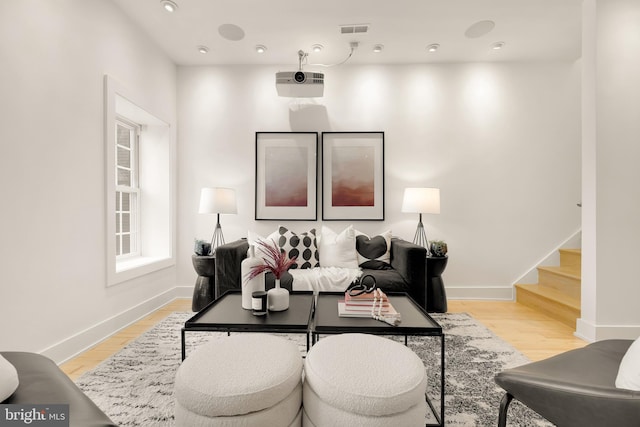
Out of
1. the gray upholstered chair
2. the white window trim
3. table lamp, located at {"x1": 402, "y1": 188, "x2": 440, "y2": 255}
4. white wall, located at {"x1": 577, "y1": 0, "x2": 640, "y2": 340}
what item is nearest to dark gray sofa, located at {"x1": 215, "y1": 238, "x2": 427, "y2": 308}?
table lamp, located at {"x1": 402, "y1": 188, "x2": 440, "y2": 255}

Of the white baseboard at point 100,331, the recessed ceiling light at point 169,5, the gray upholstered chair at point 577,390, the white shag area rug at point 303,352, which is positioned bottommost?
the white shag area rug at point 303,352

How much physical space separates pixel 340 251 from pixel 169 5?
2.79 metres

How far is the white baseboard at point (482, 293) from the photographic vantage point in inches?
149

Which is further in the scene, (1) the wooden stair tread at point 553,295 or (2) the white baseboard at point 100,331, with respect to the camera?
(1) the wooden stair tread at point 553,295

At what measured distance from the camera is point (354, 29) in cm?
314

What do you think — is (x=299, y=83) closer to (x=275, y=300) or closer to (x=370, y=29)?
(x=370, y=29)

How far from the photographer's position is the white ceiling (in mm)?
2816

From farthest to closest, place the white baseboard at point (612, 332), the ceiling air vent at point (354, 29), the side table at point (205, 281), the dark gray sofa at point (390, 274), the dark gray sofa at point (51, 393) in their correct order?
1. the side table at point (205, 281)
2. the ceiling air vent at point (354, 29)
3. the dark gray sofa at point (390, 274)
4. the white baseboard at point (612, 332)
5. the dark gray sofa at point (51, 393)

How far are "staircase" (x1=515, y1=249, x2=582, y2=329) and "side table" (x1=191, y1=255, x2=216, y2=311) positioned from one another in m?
3.44

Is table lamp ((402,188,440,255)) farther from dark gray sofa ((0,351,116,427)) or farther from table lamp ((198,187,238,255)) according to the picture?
dark gray sofa ((0,351,116,427))

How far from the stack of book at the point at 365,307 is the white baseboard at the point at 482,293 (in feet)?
7.74

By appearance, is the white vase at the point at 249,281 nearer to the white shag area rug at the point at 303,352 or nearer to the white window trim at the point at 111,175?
the white shag area rug at the point at 303,352

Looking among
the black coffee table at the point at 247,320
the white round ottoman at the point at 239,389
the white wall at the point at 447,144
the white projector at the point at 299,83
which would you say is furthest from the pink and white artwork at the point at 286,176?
the white round ottoman at the point at 239,389

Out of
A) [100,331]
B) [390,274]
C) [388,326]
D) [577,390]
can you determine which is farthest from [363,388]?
[100,331]
